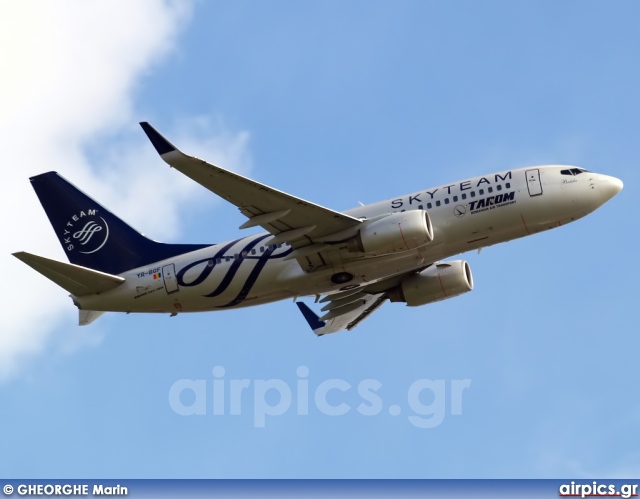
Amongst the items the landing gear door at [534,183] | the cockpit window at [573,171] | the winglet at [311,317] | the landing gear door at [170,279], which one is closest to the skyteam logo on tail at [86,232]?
the landing gear door at [170,279]

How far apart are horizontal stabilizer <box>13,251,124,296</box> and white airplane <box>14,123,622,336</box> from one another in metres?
0.05

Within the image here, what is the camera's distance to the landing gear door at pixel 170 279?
51.8 meters

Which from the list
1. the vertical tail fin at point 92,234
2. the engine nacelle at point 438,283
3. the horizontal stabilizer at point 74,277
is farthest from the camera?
the engine nacelle at point 438,283

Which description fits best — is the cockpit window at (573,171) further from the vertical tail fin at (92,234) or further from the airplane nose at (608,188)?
the vertical tail fin at (92,234)

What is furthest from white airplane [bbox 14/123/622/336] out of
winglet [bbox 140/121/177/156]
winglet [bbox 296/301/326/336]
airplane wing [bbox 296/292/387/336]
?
winglet [bbox 296/301/326/336]

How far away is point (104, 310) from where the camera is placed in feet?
172

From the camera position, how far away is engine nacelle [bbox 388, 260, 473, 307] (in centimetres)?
5572

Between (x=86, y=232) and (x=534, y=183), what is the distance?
22.5 metres

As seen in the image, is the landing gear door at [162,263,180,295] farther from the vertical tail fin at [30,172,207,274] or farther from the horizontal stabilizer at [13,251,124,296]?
the horizontal stabilizer at [13,251,124,296]

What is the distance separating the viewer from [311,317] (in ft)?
199

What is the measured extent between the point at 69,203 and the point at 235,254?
33.1 ft

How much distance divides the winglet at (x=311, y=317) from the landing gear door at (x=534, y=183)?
15974 millimetres

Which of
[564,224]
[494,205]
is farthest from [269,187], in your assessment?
[564,224]

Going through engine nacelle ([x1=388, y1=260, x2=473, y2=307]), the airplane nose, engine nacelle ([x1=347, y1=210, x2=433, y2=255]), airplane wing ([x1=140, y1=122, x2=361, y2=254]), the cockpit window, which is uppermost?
the cockpit window
